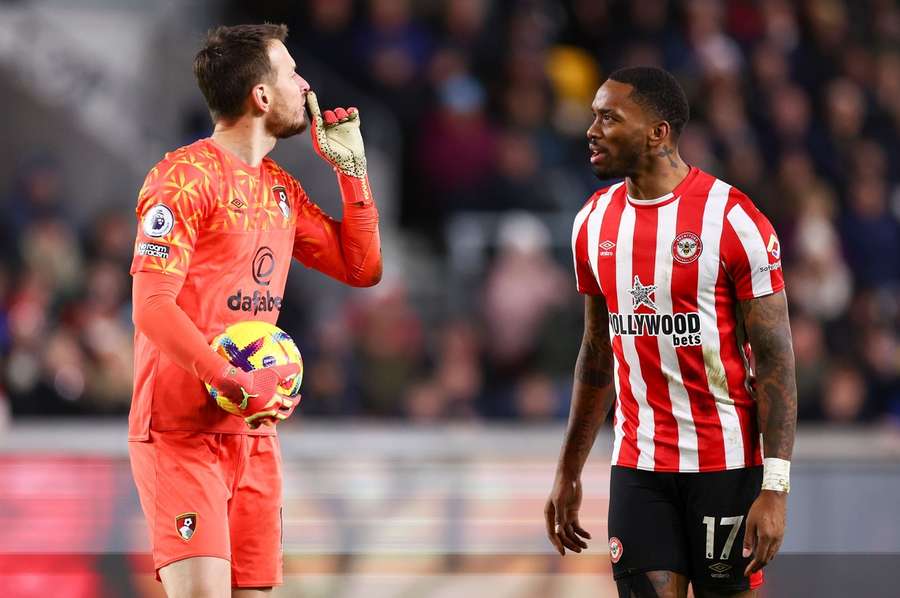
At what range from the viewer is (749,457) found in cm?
360

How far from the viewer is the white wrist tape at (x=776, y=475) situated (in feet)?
11.1

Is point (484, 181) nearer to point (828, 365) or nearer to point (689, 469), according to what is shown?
point (828, 365)

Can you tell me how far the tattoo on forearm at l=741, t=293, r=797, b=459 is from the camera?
3457 mm

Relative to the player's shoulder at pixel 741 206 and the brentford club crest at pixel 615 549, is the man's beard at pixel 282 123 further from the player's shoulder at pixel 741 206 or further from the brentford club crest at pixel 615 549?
the brentford club crest at pixel 615 549

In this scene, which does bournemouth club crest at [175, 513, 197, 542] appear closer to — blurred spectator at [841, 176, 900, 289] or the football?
the football

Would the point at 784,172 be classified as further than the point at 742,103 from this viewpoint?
No

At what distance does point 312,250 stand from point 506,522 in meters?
1.53

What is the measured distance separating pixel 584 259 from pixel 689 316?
15.1 inches

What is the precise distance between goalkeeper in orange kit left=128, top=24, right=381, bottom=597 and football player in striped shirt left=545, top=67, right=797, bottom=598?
855 millimetres

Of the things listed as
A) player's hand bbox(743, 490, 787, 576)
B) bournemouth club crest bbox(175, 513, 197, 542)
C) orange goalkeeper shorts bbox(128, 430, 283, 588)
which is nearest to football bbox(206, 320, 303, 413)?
orange goalkeeper shorts bbox(128, 430, 283, 588)

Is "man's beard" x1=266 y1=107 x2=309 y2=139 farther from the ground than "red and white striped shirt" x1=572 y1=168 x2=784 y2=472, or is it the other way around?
"man's beard" x1=266 y1=107 x2=309 y2=139

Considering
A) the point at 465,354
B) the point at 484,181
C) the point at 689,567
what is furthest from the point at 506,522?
the point at 484,181

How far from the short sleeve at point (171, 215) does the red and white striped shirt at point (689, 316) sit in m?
1.14

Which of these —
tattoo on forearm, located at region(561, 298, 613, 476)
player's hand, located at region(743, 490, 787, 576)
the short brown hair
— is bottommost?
player's hand, located at region(743, 490, 787, 576)
